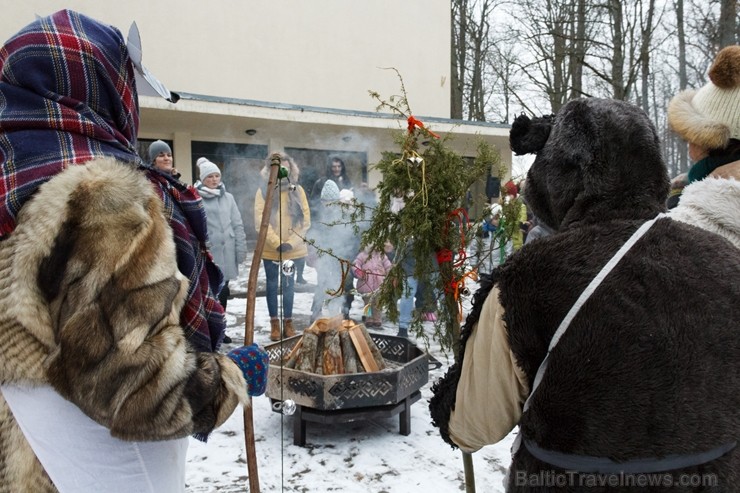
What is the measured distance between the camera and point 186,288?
159 centimetres

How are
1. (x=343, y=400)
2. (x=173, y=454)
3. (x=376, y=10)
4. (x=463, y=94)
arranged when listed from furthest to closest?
(x=463, y=94) → (x=376, y=10) → (x=343, y=400) → (x=173, y=454)

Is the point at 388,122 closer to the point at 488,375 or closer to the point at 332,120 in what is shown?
the point at 332,120

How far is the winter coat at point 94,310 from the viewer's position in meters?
1.40

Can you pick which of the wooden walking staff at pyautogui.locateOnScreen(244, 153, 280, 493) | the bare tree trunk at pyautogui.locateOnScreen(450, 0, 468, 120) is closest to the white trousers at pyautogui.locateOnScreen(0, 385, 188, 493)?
the wooden walking staff at pyautogui.locateOnScreen(244, 153, 280, 493)

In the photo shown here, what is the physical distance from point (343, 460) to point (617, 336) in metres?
2.84

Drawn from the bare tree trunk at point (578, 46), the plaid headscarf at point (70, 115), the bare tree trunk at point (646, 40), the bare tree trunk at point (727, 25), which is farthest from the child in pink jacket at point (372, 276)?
the bare tree trunk at point (646, 40)

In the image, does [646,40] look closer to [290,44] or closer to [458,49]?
[290,44]

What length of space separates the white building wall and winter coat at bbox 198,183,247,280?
349 inches

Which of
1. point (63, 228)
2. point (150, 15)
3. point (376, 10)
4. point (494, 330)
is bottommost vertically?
point (494, 330)

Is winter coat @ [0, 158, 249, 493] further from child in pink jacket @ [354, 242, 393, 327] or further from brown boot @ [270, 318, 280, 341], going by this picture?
brown boot @ [270, 318, 280, 341]

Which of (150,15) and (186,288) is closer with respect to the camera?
(186,288)

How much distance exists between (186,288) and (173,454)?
548 mm

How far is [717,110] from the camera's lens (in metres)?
2.38

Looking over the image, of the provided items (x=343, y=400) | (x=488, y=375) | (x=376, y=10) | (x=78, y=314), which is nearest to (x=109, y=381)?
(x=78, y=314)
